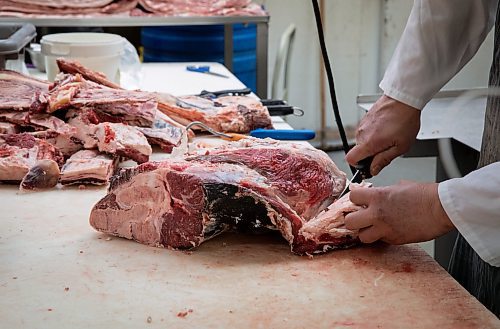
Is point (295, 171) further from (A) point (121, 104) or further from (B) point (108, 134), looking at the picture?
(A) point (121, 104)

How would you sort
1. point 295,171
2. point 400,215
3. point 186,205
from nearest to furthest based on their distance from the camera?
point 400,215, point 186,205, point 295,171

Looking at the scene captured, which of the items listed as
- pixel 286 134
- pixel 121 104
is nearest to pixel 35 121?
pixel 121 104

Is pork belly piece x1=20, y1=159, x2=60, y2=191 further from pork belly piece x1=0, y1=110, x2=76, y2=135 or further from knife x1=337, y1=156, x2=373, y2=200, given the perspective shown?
knife x1=337, y1=156, x2=373, y2=200

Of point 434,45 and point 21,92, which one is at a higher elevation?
point 434,45

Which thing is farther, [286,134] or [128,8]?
[128,8]

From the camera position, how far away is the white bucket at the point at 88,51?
111 inches

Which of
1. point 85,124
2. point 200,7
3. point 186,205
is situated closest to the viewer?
point 186,205

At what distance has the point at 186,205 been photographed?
1549 millimetres

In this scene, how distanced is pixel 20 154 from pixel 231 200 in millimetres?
737

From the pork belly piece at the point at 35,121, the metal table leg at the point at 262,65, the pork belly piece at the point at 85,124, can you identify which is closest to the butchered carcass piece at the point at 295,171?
the pork belly piece at the point at 85,124

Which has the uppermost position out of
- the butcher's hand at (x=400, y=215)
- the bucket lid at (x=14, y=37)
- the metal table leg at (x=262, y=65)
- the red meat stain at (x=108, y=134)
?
the bucket lid at (x=14, y=37)

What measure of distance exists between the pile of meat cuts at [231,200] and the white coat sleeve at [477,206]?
0.70 feet

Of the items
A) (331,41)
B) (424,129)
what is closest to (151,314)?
(424,129)

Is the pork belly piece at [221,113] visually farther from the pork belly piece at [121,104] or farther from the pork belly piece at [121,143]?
the pork belly piece at [121,143]
